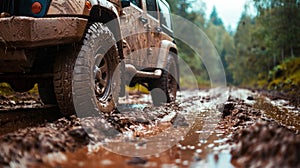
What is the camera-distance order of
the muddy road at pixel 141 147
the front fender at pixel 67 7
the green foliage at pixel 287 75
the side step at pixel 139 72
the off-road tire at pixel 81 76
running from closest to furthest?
the muddy road at pixel 141 147 → the front fender at pixel 67 7 → the off-road tire at pixel 81 76 → the side step at pixel 139 72 → the green foliage at pixel 287 75

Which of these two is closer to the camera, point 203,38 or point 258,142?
point 258,142

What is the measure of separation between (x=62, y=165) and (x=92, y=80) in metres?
1.69

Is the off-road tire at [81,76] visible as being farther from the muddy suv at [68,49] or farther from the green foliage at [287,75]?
the green foliage at [287,75]

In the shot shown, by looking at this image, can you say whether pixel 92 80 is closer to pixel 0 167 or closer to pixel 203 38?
pixel 0 167

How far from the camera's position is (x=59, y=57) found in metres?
3.21

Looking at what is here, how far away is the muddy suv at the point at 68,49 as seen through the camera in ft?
9.40

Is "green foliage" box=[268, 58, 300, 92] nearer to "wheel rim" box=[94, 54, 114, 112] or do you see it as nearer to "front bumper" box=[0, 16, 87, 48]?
"wheel rim" box=[94, 54, 114, 112]

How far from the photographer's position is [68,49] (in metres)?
3.22

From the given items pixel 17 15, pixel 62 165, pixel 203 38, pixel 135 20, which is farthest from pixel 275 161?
pixel 203 38

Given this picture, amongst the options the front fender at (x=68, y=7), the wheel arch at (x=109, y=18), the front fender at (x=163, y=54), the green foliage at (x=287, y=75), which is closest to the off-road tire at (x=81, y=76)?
the wheel arch at (x=109, y=18)

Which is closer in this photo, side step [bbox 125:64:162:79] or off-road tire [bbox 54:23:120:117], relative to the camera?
off-road tire [bbox 54:23:120:117]

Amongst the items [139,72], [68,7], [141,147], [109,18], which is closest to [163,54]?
[139,72]

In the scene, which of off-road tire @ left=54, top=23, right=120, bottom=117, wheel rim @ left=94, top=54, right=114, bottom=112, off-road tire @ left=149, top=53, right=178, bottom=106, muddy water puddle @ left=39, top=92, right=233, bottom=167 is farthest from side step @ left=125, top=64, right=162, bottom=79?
muddy water puddle @ left=39, top=92, right=233, bottom=167

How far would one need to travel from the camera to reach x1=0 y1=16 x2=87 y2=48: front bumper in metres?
2.78
